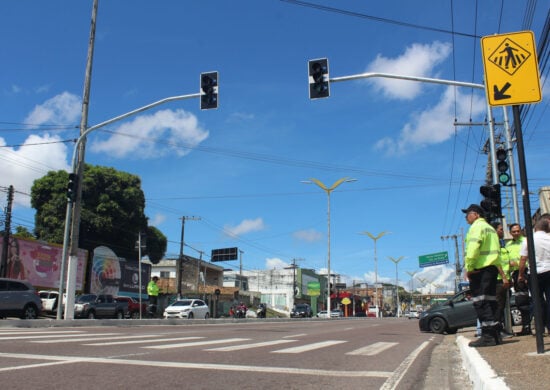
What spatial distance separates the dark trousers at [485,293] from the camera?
6.80 m

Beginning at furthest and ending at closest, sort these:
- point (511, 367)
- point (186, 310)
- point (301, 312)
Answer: point (301, 312) < point (186, 310) < point (511, 367)

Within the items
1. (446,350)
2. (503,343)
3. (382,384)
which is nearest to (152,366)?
(382,384)

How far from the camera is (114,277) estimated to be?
140ft

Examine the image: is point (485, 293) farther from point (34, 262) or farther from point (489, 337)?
point (34, 262)

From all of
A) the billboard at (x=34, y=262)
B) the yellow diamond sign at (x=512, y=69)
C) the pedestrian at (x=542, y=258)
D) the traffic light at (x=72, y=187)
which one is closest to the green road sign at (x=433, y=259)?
the billboard at (x=34, y=262)

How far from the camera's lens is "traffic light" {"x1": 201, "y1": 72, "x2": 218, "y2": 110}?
48.8ft

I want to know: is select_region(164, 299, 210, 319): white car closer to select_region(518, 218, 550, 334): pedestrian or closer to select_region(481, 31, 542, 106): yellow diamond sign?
select_region(518, 218, 550, 334): pedestrian

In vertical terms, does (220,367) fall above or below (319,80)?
below

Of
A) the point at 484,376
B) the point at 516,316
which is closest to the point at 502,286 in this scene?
the point at 484,376

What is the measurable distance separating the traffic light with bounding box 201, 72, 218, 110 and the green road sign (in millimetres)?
66576

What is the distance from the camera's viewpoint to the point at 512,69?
243 inches

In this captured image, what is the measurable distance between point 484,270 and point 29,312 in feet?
61.0

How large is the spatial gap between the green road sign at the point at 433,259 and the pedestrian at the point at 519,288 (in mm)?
68568

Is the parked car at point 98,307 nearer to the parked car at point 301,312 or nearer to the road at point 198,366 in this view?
the road at point 198,366
